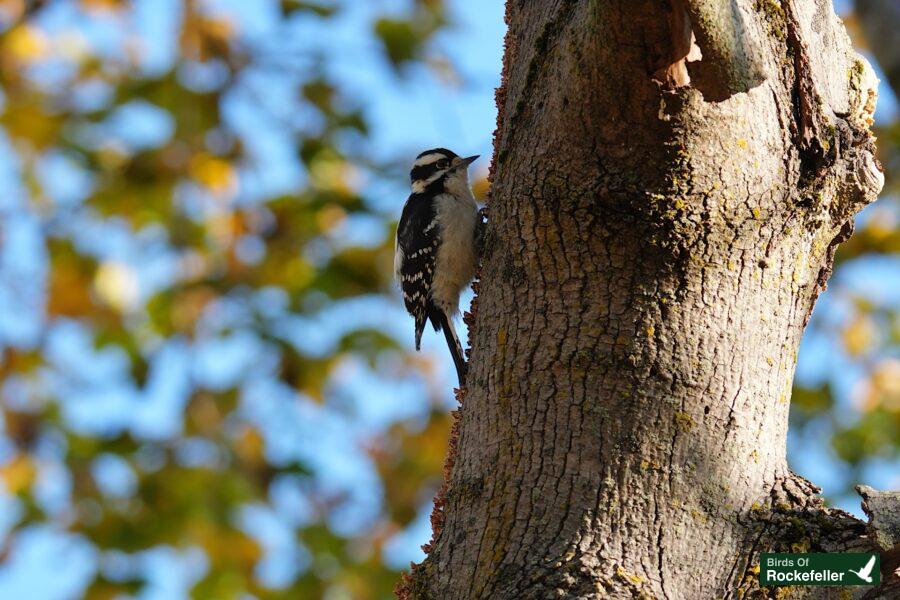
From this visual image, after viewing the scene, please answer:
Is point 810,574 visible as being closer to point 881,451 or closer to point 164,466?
point 164,466

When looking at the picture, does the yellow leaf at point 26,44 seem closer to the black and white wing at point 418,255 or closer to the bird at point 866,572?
the black and white wing at point 418,255

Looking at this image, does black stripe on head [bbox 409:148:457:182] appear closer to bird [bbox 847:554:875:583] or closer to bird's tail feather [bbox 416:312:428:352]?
bird's tail feather [bbox 416:312:428:352]

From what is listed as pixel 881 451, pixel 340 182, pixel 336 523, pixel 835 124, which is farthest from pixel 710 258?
pixel 881 451

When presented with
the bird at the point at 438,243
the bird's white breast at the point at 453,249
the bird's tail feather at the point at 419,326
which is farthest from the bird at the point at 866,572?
the bird's tail feather at the point at 419,326

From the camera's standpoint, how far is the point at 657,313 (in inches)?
94.4

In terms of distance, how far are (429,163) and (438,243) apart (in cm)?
91

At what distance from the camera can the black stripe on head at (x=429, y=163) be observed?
625cm

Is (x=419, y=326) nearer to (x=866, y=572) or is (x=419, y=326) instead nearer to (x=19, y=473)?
(x=19, y=473)

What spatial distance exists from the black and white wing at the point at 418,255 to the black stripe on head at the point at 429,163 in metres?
0.19

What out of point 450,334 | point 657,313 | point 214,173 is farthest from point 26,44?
point 657,313

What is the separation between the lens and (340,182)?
698 cm

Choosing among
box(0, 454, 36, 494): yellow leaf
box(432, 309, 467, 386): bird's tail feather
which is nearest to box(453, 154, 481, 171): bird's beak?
box(432, 309, 467, 386): bird's tail feather

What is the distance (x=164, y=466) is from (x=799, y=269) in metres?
3.96
